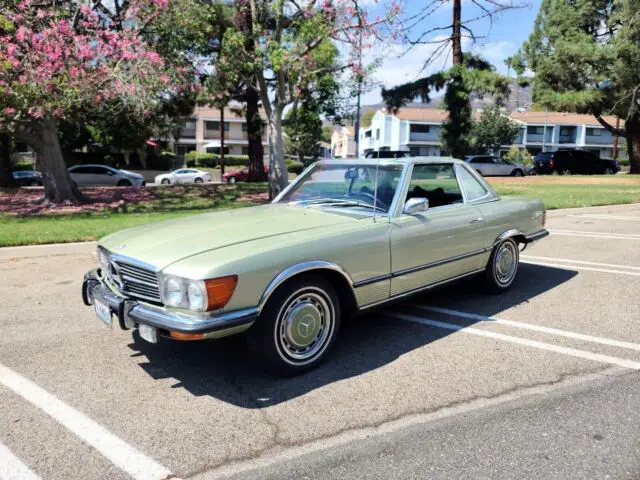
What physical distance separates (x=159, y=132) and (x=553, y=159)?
94.9 ft

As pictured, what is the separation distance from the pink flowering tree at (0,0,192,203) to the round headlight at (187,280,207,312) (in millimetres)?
10349

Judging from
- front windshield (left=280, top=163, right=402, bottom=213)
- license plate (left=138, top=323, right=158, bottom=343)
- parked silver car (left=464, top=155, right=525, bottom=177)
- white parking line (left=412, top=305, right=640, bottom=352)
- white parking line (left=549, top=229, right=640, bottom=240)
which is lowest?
white parking line (left=412, top=305, right=640, bottom=352)

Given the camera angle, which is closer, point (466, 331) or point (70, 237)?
point (466, 331)

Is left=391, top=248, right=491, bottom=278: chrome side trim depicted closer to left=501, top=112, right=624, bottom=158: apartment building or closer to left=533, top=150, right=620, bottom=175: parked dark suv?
left=533, top=150, right=620, bottom=175: parked dark suv

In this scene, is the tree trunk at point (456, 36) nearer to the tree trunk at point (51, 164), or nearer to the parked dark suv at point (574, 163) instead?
the parked dark suv at point (574, 163)

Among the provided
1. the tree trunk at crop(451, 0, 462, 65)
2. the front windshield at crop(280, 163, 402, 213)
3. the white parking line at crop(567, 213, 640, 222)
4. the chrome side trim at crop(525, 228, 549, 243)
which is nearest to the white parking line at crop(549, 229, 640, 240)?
the white parking line at crop(567, 213, 640, 222)

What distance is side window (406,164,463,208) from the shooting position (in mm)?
4992

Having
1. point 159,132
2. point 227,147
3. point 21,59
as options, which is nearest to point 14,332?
point 21,59

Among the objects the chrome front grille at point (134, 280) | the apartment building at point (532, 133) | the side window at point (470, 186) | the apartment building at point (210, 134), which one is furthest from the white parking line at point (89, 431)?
the apartment building at point (532, 133)

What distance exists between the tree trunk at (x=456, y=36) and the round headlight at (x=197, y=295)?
21157mm

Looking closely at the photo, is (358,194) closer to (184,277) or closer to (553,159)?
(184,277)

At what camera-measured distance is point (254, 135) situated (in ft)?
74.5

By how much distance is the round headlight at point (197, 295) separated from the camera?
3225mm

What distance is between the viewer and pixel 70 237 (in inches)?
348
